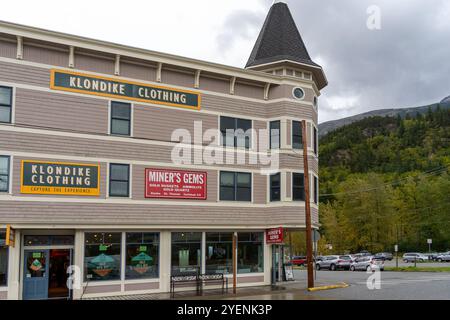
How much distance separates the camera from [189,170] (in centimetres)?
2445

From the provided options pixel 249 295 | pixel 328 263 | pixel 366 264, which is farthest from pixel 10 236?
pixel 328 263

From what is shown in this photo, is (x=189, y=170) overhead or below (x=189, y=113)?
below

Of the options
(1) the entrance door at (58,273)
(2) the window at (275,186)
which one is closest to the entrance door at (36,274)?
(1) the entrance door at (58,273)

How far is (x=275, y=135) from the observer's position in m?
26.8

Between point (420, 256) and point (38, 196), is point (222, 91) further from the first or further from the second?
point (420, 256)

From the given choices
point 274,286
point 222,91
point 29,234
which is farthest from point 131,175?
point 274,286

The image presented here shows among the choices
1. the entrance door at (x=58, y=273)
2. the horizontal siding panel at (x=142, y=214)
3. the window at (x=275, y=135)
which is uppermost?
the window at (x=275, y=135)

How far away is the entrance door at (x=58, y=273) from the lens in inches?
835

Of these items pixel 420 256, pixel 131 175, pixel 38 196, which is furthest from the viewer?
pixel 420 256

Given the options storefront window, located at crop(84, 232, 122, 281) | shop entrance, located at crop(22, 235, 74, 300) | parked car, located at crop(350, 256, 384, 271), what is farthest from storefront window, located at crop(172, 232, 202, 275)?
parked car, located at crop(350, 256, 384, 271)

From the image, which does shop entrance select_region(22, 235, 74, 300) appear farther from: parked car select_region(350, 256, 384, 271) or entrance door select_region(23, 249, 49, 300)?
parked car select_region(350, 256, 384, 271)

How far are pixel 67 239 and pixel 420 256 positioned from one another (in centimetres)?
5472

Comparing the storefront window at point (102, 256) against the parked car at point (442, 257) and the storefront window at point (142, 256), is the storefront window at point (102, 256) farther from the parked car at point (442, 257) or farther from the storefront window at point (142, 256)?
the parked car at point (442, 257)

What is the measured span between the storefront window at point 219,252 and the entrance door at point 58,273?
664 centimetres
